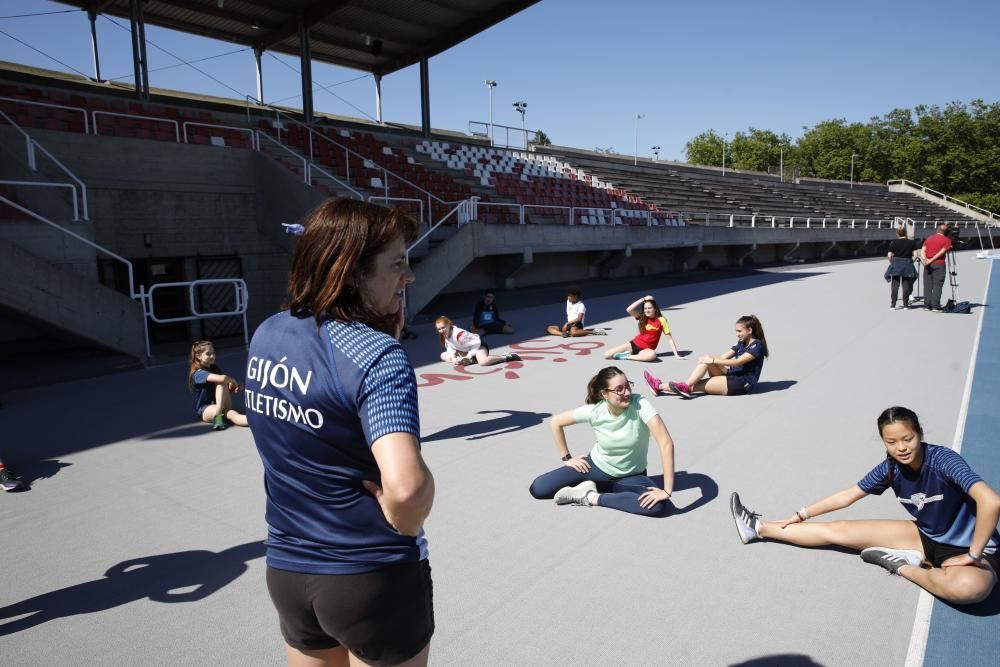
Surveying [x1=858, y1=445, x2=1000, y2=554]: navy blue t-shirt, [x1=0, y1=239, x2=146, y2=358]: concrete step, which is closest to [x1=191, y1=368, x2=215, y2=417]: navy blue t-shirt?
[x1=0, y1=239, x2=146, y2=358]: concrete step

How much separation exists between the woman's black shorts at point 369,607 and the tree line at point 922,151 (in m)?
77.7

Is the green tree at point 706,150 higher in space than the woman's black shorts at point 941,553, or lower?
higher

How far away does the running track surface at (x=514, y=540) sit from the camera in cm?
306

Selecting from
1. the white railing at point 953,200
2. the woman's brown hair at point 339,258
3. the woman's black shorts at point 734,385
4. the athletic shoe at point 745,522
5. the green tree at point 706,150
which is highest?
the green tree at point 706,150

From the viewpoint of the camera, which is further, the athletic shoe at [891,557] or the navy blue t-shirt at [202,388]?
the navy blue t-shirt at [202,388]

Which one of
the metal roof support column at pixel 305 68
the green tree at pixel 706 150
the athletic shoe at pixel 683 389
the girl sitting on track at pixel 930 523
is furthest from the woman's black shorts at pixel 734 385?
the green tree at pixel 706 150

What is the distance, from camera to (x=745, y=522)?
4055 millimetres

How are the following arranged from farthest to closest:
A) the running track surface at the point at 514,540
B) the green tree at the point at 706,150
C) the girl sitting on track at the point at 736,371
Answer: the green tree at the point at 706,150, the girl sitting on track at the point at 736,371, the running track surface at the point at 514,540

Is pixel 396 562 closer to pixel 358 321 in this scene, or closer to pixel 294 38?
pixel 358 321

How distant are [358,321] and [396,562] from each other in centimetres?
57

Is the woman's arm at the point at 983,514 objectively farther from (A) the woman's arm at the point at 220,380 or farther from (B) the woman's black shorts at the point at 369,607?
(A) the woman's arm at the point at 220,380

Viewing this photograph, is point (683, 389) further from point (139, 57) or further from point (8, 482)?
point (139, 57)

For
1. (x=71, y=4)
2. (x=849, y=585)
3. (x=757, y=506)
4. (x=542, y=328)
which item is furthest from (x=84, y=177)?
(x=849, y=585)

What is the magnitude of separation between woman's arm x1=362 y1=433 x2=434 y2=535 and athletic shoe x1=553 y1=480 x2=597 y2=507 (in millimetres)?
3328
